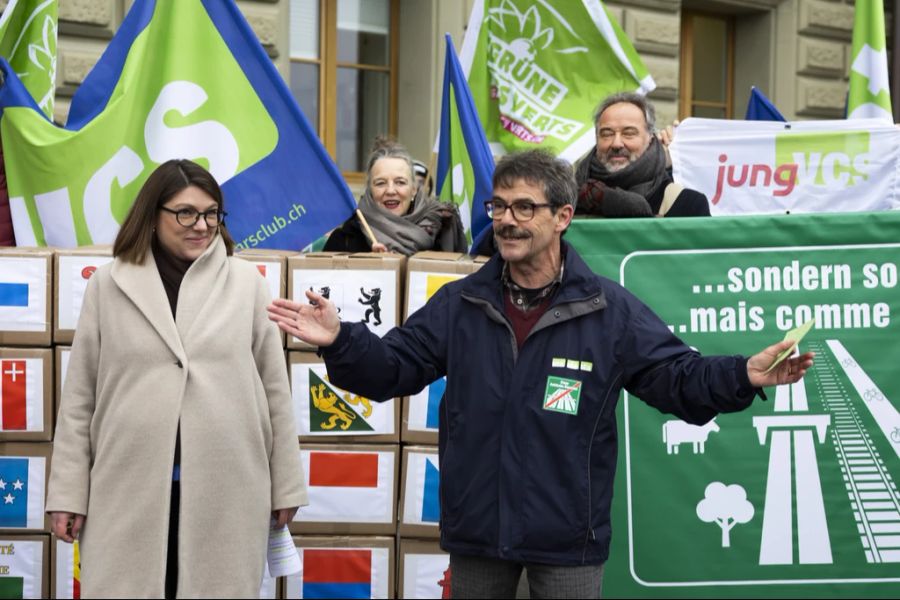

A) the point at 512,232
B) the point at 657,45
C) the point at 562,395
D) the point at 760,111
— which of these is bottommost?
the point at 562,395

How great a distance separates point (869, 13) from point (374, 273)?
474cm

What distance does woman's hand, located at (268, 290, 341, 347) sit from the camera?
3.27m

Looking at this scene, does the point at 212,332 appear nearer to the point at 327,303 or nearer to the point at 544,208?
the point at 327,303

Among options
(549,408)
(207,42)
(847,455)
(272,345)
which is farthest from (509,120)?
(549,408)

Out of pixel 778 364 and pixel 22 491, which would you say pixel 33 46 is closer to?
pixel 22 491

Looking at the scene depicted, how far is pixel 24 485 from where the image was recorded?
462cm

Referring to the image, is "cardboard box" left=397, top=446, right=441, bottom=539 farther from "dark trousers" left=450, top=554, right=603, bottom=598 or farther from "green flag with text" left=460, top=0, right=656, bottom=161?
"green flag with text" left=460, top=0, right=656, bottom=161

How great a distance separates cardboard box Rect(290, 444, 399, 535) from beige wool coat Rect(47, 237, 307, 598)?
1033mm

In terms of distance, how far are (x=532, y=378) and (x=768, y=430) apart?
1.63m

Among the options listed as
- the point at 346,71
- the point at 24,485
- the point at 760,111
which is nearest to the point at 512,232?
the point at 24,485

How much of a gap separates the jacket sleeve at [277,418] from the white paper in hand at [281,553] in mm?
125

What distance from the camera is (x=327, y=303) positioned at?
3.27 m

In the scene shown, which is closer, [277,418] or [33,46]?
[277,418]

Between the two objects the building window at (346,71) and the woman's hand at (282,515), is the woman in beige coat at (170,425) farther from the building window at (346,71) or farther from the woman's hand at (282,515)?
the building window at (346,71)
